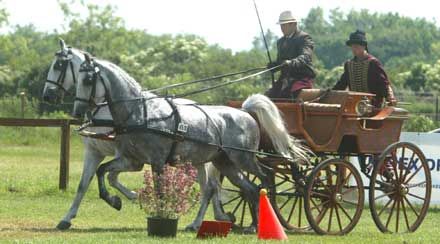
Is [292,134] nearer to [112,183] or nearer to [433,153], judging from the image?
[112,183]

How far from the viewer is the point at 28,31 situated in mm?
151125

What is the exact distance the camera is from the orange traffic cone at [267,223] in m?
12.3

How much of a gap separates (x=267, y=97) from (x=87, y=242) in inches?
152

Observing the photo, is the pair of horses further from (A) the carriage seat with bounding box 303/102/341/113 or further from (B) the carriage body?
(A) the carriage seat with bounding box 303/102/341/113

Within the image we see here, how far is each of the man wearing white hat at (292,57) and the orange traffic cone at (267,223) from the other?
2449mm

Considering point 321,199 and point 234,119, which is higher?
point 234,119

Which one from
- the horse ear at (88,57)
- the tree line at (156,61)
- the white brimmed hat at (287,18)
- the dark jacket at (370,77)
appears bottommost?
the tree line at (156,61)

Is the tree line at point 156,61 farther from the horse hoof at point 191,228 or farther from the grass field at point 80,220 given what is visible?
the horse hoof at point 191,228

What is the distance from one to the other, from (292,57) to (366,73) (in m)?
0.96

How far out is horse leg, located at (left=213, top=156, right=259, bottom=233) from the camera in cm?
1398

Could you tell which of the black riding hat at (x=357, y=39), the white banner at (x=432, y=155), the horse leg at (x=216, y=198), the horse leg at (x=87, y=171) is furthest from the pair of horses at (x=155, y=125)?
the white banner at (x=432, y=155)

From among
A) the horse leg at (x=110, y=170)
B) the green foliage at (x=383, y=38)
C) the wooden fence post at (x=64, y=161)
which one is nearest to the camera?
the horse leg at (x=110, y=170)

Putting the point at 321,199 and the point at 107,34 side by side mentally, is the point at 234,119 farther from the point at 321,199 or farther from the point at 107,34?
the point at 107,34

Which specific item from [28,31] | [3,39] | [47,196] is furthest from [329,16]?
[47,196]
